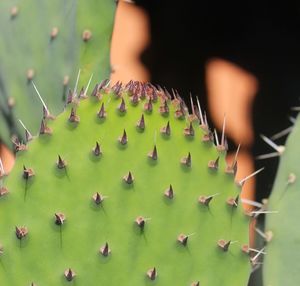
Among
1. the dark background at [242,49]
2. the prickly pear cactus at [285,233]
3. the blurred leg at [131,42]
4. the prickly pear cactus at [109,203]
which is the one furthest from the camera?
the blurred leg at [131,42]

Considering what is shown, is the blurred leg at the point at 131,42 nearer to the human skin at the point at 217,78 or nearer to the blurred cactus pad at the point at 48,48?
the human skin at the point at 217,78

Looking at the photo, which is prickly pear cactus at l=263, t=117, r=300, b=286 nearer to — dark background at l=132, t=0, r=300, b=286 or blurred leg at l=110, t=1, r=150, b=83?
dark background at l=132, t=0, r=300, b=286

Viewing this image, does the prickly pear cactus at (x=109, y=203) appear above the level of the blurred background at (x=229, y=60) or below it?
above

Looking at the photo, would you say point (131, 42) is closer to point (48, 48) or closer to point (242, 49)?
point (242, 49)

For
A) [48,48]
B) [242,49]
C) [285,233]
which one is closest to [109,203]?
[285,233]

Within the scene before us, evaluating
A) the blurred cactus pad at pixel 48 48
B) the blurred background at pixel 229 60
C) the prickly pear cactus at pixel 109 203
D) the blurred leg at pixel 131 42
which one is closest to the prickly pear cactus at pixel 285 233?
the prickly pear cactus at pixel 109 203

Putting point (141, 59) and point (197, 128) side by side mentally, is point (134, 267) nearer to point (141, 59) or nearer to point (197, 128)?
point (197, 128)
